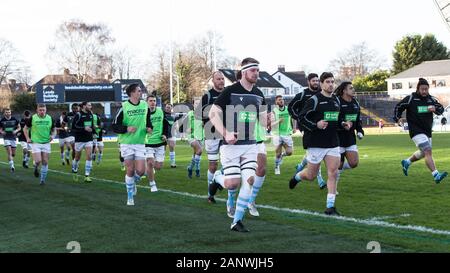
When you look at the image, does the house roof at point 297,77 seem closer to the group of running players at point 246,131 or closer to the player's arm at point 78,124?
the player's arm at point 78,124

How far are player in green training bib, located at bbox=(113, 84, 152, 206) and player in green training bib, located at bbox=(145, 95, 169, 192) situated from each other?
80.5 inches

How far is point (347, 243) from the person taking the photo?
22.6ft

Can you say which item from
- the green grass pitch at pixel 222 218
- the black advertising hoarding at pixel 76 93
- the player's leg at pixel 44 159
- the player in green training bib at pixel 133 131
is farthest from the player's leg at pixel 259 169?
the black advertising hoarding at pixel 76 93

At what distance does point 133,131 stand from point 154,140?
349 centimetres

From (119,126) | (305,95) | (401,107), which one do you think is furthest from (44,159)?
(401,107)

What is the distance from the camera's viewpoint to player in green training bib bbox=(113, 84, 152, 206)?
35.9 feet

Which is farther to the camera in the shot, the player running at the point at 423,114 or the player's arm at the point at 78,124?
the player's arm at the point at 78,124

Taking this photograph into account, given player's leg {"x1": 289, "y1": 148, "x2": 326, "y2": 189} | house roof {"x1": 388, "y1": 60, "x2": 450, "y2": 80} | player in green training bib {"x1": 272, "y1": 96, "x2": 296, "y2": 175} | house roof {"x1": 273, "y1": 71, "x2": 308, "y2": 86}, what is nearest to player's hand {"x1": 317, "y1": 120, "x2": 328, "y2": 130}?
player's leg {"x1": 289, "y1": 148, "x2": 326, "y2": 189}

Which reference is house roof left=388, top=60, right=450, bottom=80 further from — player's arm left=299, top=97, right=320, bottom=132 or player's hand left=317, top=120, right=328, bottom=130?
player's hand left=317, top=120, right=328, bottom=130

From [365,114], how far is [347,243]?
2599 inches

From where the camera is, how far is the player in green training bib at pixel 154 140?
13516 millimetres

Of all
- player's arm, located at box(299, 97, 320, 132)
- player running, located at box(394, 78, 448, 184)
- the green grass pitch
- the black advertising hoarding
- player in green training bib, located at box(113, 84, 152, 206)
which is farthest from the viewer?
the black advertising hoarding

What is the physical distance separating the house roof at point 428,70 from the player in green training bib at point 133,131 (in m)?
A: 86.1
